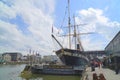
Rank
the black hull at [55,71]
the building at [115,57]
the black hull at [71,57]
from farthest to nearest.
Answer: the black hull at [71,57], the black hull at [55,71], the building at [115,57]

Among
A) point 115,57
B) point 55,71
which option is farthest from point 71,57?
point 115,57

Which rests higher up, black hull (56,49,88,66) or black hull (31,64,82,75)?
black hull (56,49,88,66)

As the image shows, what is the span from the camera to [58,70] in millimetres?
47531

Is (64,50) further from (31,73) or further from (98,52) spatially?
(98,52)

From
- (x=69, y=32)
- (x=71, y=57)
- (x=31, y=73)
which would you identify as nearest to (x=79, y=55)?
(x=71, y=57)

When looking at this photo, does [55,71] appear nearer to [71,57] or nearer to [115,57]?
[71,57]

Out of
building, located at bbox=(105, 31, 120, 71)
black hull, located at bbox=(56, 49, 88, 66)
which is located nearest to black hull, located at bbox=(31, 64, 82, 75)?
building, located at bbox=(105, 31, 120, 71)

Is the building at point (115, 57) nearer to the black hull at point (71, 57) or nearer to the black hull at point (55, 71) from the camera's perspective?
the black hull at point (55, 71)

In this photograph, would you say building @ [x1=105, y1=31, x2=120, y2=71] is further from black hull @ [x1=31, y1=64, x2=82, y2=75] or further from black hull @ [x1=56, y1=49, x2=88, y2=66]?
black hull @ [x1=56, y1=49, x2=88, y2=66]

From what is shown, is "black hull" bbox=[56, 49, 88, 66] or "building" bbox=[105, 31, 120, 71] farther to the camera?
"black hull" bbox=[56, 49, 88, 66]

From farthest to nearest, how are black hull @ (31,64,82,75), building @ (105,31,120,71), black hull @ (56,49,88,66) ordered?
black hull @ (56,49,88,66), black hull @ (31,64,82,75), building @ (105,31,120,71)

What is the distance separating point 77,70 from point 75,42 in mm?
31471

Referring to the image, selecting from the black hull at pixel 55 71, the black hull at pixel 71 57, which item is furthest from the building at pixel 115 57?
the black hull at pixel 71 57

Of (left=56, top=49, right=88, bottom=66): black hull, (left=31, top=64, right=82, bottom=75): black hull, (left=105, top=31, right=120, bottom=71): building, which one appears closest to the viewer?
(left=105, top=31, right=120, bottom=71): building
